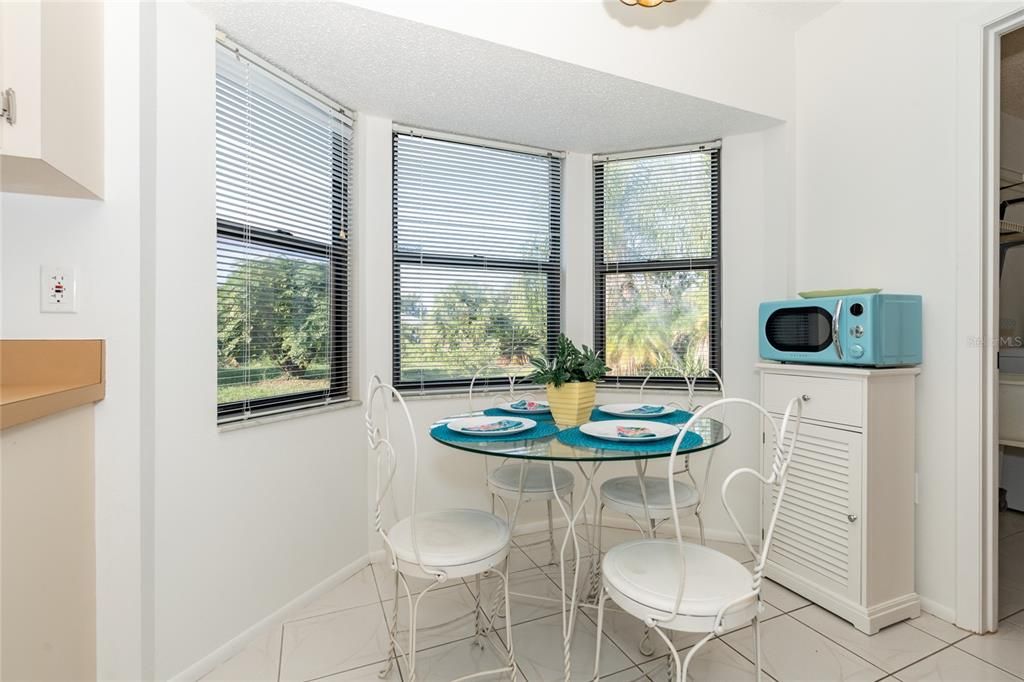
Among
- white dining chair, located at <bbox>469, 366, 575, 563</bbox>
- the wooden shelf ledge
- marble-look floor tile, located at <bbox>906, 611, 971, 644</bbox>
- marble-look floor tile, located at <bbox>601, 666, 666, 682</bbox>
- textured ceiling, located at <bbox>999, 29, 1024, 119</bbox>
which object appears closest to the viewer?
the wooden shelf ledge

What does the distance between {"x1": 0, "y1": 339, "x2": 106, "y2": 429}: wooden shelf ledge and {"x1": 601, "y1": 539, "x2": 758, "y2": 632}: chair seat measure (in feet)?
5.05

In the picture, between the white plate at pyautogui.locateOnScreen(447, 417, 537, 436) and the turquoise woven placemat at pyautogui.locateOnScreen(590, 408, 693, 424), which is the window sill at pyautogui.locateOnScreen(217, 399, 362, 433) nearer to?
the white plate at pyautogui.locateOnScreen(447, 417, 537, 436)

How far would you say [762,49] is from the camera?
2521 millimetres

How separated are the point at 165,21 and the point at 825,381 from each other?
2793 mm

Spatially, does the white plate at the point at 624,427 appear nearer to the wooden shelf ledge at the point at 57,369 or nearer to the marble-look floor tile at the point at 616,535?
the marble-look floor tile at the point at 616,535

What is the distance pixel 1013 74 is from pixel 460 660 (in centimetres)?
395

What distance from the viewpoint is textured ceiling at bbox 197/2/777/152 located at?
1.83m

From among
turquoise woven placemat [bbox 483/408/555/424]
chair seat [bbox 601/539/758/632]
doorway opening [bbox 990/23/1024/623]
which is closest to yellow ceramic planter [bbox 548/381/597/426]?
turquoise woven placemat [bbox 483/408/555/424]

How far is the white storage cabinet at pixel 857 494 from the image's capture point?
6.31 ft

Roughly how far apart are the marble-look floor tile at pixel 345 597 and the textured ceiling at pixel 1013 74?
376cm

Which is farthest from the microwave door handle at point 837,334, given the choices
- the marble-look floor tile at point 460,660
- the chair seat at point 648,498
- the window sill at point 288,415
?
the window sill at point 288,415

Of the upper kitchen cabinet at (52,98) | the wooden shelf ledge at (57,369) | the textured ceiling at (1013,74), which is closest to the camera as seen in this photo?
the upper kitchen cabinet at (52,98)

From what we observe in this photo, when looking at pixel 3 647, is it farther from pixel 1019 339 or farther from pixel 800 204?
pixel 1019 339

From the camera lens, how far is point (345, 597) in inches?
86.0
